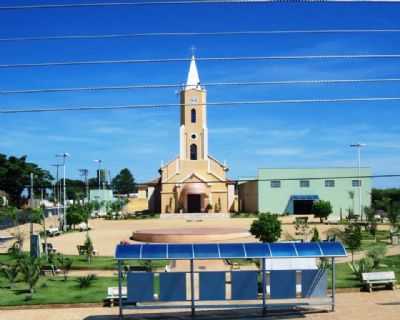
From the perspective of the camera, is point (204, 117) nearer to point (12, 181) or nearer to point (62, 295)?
point (12, 181)

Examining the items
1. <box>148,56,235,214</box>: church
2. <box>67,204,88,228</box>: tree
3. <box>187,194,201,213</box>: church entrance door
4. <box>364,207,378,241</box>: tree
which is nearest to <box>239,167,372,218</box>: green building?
<box>148,56,235,214</box>: church

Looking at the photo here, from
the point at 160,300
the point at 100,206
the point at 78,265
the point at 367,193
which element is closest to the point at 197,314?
the point at 160,300

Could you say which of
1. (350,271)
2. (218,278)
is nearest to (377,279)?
(350,271)

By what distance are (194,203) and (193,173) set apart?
3.62m

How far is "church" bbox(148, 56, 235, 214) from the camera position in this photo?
72.8m

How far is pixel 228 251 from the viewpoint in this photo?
14.7 m

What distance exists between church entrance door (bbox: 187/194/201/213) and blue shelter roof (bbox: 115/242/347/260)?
190 feet

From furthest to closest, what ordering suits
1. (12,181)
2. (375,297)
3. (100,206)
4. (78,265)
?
(12,181), (100,206), (78,265), (375,297)

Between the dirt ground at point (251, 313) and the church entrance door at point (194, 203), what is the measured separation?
185ft

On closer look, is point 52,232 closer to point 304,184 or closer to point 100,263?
point 100,263

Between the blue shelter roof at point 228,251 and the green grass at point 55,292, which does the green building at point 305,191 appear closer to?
the green grass at point 55,292

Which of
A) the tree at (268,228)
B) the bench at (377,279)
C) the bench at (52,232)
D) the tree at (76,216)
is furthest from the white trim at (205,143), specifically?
the bench at (377,279)

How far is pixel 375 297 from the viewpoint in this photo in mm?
16969

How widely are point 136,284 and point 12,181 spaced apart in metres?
83.7
